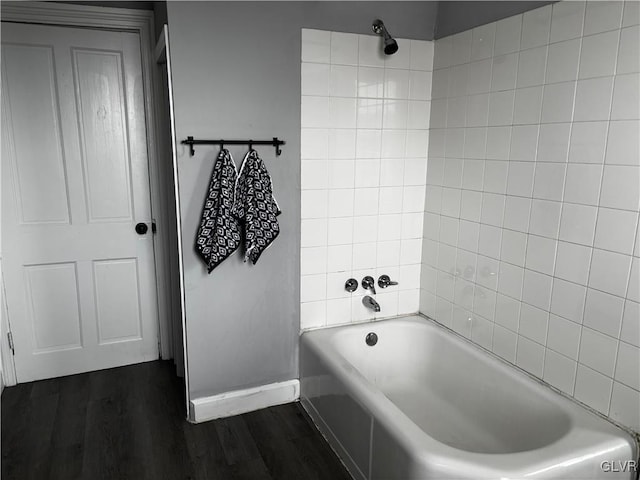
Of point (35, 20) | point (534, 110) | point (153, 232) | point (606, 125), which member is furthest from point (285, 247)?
point (35, 20)

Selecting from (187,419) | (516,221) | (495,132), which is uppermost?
(495,132)

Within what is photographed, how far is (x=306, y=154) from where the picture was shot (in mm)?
2516

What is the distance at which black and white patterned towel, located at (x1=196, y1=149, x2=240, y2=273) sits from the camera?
2299mm

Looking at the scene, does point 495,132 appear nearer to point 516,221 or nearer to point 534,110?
point 534,110

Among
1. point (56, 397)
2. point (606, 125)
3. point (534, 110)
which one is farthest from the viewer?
point (56, 397)

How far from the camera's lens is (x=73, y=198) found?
2.78 m

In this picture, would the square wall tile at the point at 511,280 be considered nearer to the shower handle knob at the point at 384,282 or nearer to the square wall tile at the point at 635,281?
the square wall tile at the point at 635,281

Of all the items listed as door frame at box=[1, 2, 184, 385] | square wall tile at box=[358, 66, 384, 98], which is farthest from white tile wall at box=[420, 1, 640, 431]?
door frame at box=[1, 2, 184, 385]

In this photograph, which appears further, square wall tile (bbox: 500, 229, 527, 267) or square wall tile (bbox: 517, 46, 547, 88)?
square wall tile (bbox: 500, 229, 527, 267)

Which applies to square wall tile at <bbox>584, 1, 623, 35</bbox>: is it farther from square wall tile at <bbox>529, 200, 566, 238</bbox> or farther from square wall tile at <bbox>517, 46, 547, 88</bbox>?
square wall tile at <bbox>529, 200, 566, 238</bbox>

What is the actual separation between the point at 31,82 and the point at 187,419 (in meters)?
2.03

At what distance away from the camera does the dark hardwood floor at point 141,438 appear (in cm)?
215

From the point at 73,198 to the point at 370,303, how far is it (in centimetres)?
186

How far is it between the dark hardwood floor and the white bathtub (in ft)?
0.63
